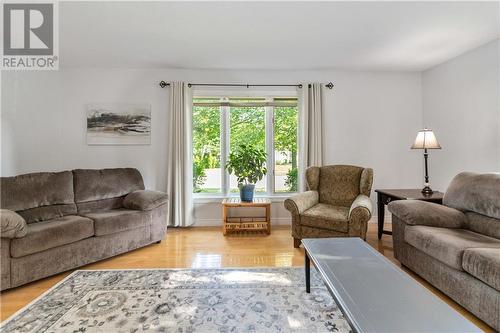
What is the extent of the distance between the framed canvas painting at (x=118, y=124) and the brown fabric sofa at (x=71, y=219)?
2.06ft

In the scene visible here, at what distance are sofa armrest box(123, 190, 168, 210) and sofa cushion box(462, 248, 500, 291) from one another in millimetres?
3071

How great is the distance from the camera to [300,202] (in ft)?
10.1

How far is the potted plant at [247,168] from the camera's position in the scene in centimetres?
369

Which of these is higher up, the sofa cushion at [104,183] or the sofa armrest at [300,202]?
the sofa cushion at [104,183]

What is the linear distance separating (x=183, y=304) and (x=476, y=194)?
273 centimetres

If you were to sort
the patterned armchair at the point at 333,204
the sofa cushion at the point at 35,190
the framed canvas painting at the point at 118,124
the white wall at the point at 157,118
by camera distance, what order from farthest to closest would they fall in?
1. the framed canvas painting at the point at 118,124
2. the white wall at the point at 157,118
3. the patterned armchair at the point at 333,204
4. the sofa cushion at the point at 35,190

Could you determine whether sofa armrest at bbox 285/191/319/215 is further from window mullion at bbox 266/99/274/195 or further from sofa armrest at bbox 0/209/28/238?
sofa armrest at bbox 0/209/28/238

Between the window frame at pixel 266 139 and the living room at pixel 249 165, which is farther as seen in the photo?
the window frame at pixel 266 139

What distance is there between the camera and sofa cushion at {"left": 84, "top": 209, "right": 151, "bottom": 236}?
108 inches

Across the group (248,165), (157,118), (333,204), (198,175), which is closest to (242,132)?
(248,165)

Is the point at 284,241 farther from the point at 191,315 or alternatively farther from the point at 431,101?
the point at 431,101

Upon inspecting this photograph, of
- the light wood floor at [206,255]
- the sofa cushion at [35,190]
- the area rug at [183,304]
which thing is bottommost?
the area rug at [183,304]

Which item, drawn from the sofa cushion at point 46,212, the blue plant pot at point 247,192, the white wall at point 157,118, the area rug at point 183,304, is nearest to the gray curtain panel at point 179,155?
the white wall at point 157,118

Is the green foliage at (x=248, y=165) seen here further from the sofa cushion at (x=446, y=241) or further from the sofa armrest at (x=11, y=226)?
the sofa armrest at (x=11, y=226)
